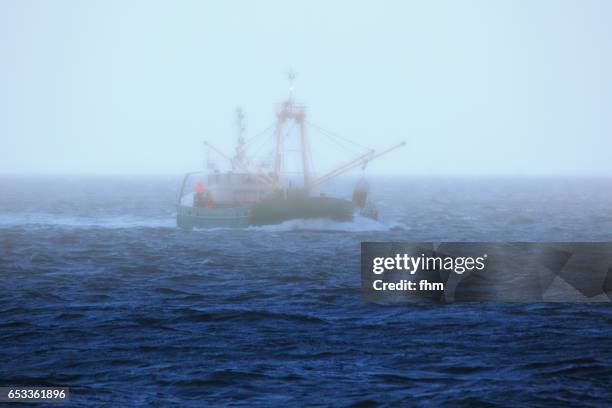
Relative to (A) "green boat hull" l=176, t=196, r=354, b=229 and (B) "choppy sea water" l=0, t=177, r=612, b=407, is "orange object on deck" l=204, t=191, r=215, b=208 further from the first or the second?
(B) "choppy sea water" l=0, t=177, r=612, b=407

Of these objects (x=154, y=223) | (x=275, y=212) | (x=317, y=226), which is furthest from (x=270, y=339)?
(x=154, y=223)

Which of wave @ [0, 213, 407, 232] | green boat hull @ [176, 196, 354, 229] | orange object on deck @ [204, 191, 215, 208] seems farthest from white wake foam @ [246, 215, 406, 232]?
orange object on deck @ [204, 191, 215, 208]

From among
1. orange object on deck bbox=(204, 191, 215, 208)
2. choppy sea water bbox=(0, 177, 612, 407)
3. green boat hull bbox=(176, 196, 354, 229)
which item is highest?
orange object on deck bbox=(204, 191, 215, 208)

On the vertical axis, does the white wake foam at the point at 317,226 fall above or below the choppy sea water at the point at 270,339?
above

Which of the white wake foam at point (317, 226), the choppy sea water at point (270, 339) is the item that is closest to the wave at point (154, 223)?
the white wake foam at point (317, 226)

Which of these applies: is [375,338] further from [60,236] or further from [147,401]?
[60,236]

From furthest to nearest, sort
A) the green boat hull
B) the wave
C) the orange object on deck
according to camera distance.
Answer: the orange object on deck → the wave → the green boat hull

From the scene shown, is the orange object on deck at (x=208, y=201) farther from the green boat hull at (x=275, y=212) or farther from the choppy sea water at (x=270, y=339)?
the choppy sea water at (x=270, y=339)

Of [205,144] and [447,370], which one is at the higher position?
[205,144]

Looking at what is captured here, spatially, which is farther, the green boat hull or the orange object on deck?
the orange object on deck

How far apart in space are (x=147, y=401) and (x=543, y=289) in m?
23.2

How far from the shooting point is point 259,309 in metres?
30.0

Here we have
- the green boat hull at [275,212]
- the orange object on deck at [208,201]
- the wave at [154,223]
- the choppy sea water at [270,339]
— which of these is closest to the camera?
the choppy sea water at [270,339]

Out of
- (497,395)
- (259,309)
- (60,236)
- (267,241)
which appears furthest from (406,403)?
(60,236)
